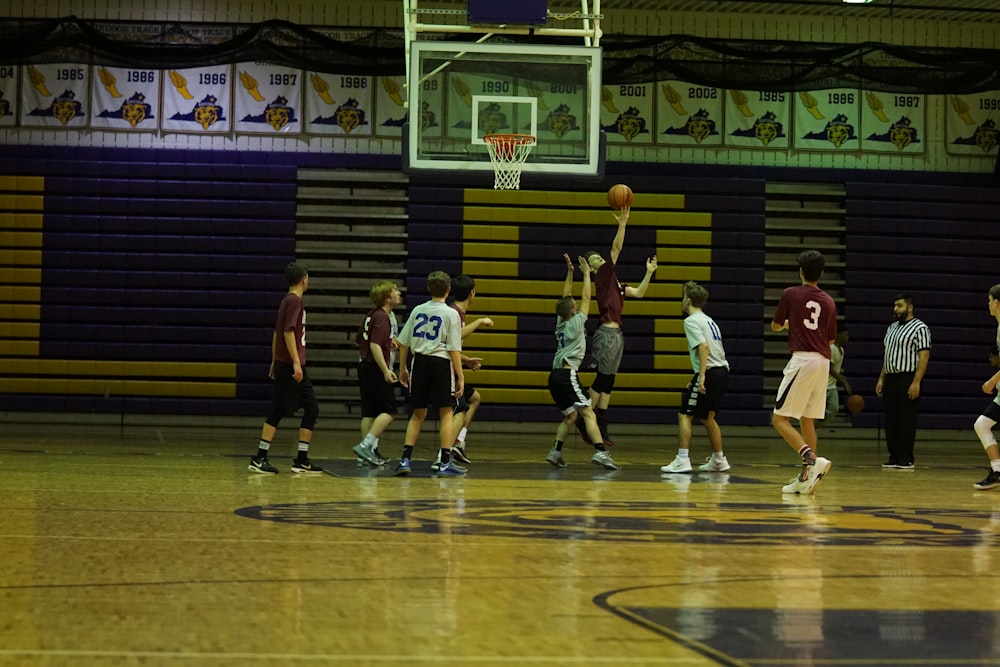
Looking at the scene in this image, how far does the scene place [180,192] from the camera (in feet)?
56.9

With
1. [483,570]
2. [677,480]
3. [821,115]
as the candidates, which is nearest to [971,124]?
[821,115]

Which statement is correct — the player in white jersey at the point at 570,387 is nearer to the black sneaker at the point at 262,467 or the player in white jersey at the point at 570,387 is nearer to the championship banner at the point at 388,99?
the black sneaker at the point at 262,467

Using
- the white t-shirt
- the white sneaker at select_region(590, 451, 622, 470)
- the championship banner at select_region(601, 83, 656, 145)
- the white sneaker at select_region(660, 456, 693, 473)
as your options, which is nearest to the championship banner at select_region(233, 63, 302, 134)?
the championship banner at select_region(601, 83, 656, 145)

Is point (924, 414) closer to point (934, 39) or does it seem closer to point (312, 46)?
point (934, 39)

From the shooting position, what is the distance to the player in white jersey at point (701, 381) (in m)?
11.5

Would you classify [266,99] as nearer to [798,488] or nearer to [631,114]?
[631,114]

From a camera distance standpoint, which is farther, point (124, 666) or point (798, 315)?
point (798, 315)

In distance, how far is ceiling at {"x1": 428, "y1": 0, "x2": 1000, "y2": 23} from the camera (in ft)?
58.1

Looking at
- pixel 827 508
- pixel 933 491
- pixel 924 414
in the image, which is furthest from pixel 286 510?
pixel 924 414

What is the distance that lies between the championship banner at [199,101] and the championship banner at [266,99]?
14 cm

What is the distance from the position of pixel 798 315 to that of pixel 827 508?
5.24 feet

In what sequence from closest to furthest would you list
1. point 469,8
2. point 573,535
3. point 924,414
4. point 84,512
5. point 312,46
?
point 573,535 → point 84,512 → point 469,8 → point 312,46 → point 924,414

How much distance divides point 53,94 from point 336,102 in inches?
145

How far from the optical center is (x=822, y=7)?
1809 centimetres
